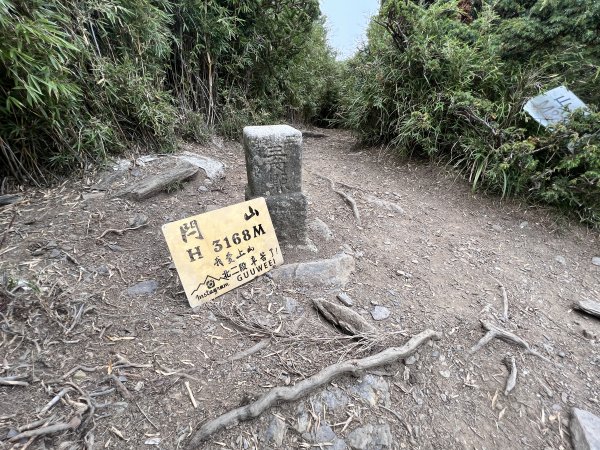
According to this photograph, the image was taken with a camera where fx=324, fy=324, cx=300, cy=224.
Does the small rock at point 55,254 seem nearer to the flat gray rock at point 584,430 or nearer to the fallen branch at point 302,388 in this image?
the fallen branch at point 302,388

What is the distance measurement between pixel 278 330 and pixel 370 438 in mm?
670

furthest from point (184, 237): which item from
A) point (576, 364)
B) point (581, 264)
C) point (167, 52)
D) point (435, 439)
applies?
point (581, 264)

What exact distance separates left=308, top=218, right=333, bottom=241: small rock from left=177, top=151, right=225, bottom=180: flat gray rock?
1.22 m

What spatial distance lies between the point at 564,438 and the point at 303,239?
68.2 inches

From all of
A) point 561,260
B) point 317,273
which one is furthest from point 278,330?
point 561,260

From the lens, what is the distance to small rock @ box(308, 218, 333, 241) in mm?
2627

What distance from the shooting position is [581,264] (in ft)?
8.79

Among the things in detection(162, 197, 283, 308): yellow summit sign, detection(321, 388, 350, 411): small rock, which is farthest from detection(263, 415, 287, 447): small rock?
detection(162, 197, 283, 308): yellow summit sign

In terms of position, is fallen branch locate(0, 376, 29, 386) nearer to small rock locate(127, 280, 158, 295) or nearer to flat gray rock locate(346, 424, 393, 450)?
small rock locate(127, 280, 158, 295)

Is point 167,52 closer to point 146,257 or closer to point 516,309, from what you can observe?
point 146,257

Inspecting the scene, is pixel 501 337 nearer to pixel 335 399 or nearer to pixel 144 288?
pixel 335 399

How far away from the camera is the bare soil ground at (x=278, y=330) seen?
1.36 metres

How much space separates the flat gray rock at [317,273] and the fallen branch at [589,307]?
1583 millimetres

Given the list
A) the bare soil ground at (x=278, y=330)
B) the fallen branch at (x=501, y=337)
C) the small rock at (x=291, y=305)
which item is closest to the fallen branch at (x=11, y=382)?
the bare soil ground at (x=278, y=330)
